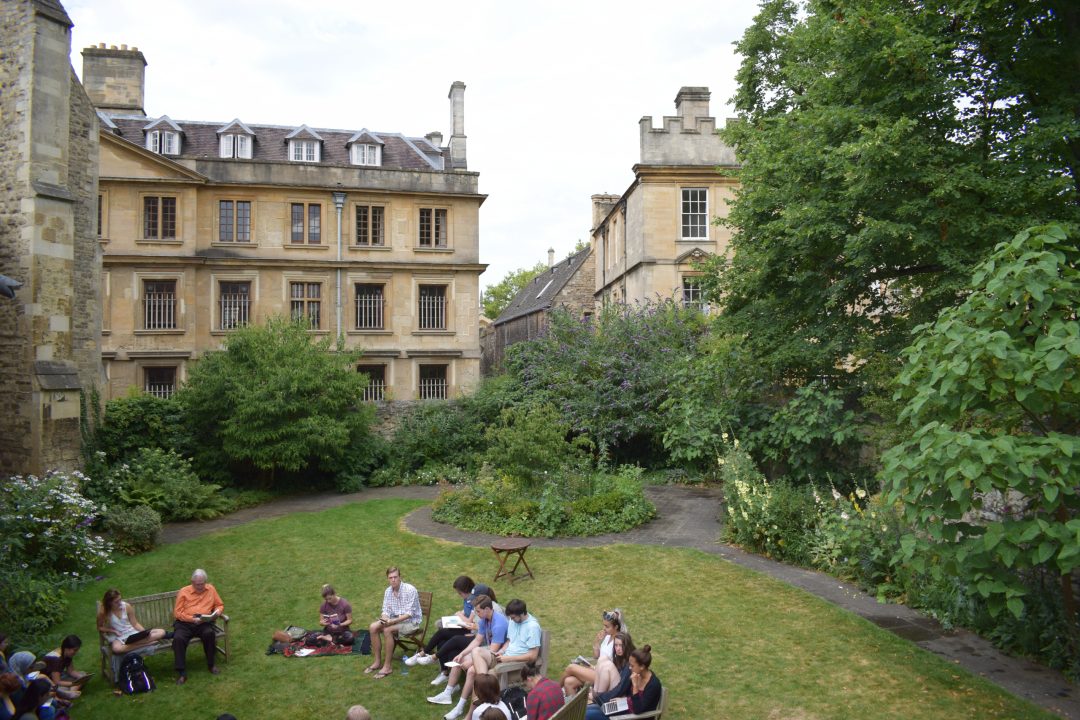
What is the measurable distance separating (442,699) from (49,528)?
27.5 ft

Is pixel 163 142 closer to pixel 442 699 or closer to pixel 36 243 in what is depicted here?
pixel 36 243

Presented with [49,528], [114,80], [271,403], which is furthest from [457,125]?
[49,528]

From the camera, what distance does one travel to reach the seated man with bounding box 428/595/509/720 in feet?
26.6

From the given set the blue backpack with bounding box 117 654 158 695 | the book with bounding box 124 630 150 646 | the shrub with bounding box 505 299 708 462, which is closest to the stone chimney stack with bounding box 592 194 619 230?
the shrub with bounding box 505 299 708 462

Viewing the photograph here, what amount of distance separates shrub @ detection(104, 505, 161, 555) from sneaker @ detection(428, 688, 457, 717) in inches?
367

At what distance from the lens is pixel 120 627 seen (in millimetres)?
9055

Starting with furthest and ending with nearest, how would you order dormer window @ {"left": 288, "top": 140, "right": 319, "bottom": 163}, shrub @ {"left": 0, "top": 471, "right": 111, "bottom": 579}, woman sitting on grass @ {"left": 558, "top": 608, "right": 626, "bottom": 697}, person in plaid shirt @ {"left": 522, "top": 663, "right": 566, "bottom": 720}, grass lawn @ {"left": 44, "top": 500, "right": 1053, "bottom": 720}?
1. dormer window @ {"left": 288, "top": 140, "right": 319, "bottom": 163}
2. shrub @ {"left": 0, "top": 471, "right": 111, "bottom": 579}
3. grass lawn @ {"left": 44, "top": 500, "right": 1053, "bottom": 720}
4. woman sitting on grass @ {"left": 558, "top": 608, "right": 626, "bottom": 697}
5. person in plaid shirt @ {"left": 522, "top": 663, "right": 566, "bottom": 720}

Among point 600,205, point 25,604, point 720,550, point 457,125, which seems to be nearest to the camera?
point 25,604

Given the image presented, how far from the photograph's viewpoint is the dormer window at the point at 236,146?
99.5ft

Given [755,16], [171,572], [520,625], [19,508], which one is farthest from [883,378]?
[19,508]

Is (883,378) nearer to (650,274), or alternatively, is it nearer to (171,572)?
(171,572)

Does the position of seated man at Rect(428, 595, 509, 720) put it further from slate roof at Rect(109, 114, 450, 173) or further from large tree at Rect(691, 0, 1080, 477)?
slate roof at Rect(109, 114, 450, 173)

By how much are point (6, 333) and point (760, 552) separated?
633 inches

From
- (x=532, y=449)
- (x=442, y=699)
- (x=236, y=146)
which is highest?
(x=236, y=146)
